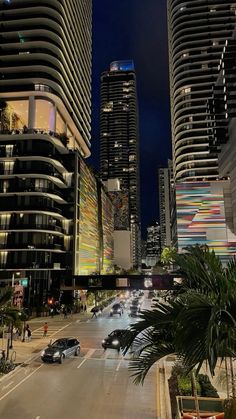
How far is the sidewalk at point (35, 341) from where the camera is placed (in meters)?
26.5

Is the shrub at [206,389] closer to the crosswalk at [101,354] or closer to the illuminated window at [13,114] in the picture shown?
the crosswalk at [101,354]

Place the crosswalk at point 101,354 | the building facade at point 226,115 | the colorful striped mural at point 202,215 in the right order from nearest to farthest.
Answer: the crosswalk at point 101,354
the building facade at point 226,115
the colorful striped mural at point 202,215

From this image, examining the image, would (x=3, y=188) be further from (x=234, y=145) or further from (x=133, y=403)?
(x=133, y=403)

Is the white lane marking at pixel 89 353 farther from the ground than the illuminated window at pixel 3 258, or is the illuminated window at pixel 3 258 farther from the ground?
the illuminated window at pixel 3 258

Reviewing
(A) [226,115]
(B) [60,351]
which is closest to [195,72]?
(A) [226,115]

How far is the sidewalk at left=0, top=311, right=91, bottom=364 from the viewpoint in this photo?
86.9 feet

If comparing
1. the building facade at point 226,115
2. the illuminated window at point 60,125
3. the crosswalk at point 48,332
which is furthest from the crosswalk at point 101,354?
the illuminated window at point 60,125

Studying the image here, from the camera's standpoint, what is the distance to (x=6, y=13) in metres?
75.2

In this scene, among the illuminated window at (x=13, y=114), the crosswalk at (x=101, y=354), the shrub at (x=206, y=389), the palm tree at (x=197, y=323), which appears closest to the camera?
the palm tree at (x=197, y=323)

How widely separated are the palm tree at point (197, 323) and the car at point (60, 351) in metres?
19.0

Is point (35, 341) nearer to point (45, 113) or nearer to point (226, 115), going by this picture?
point (45, 113)

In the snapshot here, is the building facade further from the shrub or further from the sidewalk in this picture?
the shrub

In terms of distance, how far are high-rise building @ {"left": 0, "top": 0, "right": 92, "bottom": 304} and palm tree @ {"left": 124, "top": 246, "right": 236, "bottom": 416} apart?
53.7m

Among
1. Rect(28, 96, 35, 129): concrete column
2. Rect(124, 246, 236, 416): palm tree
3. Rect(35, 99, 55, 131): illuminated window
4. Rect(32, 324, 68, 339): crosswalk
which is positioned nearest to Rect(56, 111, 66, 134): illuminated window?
Rect(35, 99, 55, 131): illuminated window
